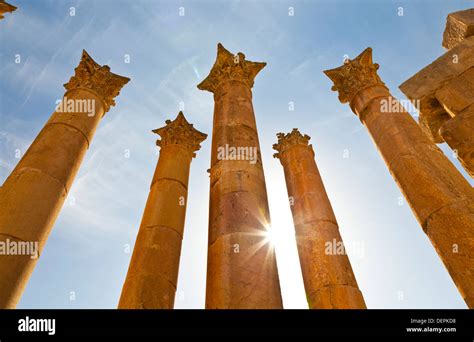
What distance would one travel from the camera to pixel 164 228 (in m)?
16.4

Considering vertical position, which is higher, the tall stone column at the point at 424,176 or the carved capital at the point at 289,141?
the carved capital at the point at 289,141

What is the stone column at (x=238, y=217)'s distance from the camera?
30.8 ft

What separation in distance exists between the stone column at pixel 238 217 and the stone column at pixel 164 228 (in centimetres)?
395

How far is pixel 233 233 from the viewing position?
35.2ft

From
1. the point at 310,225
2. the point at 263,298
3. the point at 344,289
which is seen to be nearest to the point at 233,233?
the point at 263,298

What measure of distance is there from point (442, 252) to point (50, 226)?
41.1 ft

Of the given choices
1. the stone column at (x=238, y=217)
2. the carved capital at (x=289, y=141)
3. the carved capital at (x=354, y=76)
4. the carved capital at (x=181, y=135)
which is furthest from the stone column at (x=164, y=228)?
the carved capital at (x=354, y=76)

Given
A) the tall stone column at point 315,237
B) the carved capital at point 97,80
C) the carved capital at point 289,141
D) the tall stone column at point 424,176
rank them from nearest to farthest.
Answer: the tall stone column at point 424,176
the tall stone column at point 315,237
the carved capital at point 97,80
the carved capital at point 289,141

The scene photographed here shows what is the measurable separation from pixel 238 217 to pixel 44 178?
6959mm

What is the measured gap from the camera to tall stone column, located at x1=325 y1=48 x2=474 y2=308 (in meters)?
10.1

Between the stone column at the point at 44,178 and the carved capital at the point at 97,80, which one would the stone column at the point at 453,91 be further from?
the carved capital at the point at 97,80

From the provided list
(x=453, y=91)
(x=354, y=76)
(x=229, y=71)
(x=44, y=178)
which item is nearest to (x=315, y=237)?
(x=354, y=76)

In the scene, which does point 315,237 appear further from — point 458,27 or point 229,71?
point 458,27

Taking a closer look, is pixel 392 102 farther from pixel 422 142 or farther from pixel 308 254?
pixel 308 254
